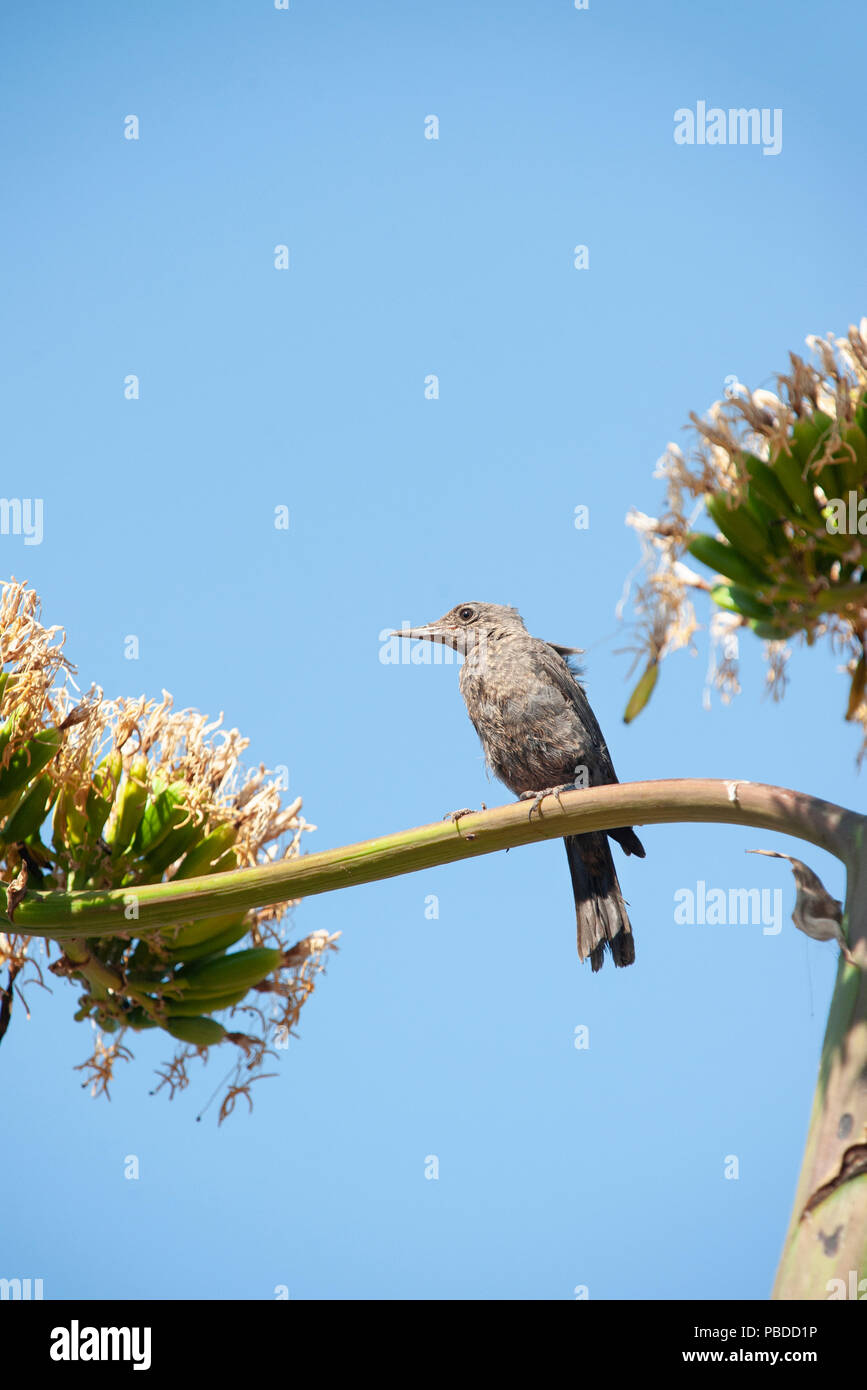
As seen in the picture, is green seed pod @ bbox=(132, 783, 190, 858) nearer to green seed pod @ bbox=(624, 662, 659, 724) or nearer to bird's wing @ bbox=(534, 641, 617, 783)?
green seed pod @ bbox=(624, 662, 659, 724)

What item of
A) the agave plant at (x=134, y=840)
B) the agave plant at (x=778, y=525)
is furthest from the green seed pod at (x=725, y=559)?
the agave plant at (x=134, y=840)

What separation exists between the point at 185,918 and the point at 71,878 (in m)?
0.60

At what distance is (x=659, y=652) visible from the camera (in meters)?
2.83

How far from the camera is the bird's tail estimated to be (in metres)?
4.17

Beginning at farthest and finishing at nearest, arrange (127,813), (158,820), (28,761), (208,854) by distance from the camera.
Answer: (208,854)
(158,820)
(127,813)
(28,761)

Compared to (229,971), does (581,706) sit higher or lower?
higher

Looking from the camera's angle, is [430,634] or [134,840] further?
[430,634]

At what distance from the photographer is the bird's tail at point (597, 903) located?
4.17m

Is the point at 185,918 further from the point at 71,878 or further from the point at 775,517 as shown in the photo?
the point at 775,517

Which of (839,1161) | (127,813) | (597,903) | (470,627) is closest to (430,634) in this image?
(470,627)

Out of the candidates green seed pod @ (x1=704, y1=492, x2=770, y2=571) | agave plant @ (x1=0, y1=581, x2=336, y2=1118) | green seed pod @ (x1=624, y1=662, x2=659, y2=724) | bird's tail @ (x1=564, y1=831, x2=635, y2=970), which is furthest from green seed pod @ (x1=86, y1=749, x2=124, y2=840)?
green seed pod @ (x1=704, y1=492, x2=770, y2=571)

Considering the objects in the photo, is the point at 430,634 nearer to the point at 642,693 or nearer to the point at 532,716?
the point at 532,716

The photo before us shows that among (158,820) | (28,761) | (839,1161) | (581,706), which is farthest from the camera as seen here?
(581,706)

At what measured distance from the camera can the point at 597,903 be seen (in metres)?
4.32
